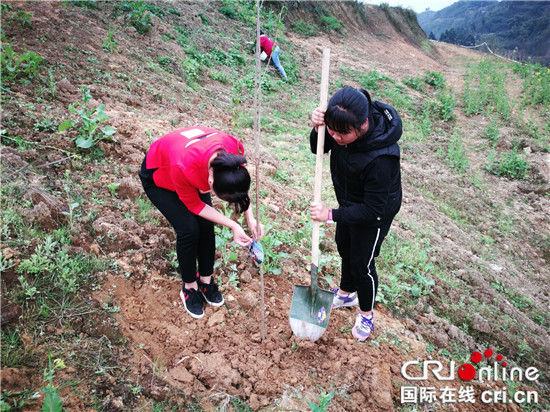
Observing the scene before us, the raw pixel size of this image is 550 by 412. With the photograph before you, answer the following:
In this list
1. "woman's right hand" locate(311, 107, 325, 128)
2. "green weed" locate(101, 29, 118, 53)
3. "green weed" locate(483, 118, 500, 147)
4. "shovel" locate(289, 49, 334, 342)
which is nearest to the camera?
"woman's right hand" locate(311, 107, 325, 128)

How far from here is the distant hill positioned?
29.8 metres

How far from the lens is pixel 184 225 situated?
188 centimetres

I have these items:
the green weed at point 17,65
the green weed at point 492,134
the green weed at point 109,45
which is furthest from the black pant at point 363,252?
the green weed at point 492,134

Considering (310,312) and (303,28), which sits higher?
(303,28)

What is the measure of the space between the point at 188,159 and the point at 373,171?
94 cm

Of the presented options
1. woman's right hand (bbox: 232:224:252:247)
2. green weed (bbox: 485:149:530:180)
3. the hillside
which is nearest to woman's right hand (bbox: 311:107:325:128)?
the hillside

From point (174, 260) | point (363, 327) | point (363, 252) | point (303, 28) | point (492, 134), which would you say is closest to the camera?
point (363, 252)

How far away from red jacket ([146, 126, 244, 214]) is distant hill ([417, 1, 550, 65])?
94.5 ft

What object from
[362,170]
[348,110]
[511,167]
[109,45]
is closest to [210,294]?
[362,170]

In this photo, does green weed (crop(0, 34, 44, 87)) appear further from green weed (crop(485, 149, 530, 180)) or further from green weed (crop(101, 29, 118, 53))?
green weed (crop(485, 149, 530, 180))

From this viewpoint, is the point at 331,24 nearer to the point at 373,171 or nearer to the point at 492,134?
the point at 492,134

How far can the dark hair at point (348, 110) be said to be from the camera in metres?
1.62

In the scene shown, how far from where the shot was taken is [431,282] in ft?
10.2

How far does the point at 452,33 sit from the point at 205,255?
40343mm
